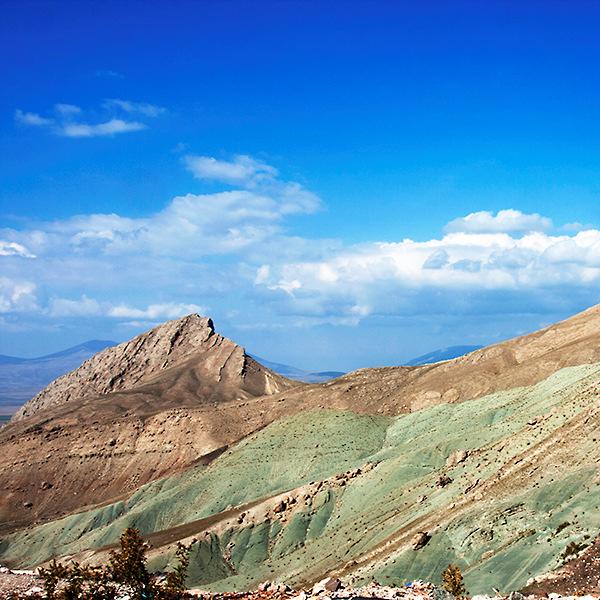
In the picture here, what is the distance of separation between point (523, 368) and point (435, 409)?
34.4 ft

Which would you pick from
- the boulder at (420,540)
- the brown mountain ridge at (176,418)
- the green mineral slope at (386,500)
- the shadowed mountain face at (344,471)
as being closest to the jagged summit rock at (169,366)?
the shadowed mountain face at (344,471)

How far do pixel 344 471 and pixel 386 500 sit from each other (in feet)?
33.2

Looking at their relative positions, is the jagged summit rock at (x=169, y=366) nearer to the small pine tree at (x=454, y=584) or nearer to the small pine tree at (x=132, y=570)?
the small pine tree at (x=454, y=584)

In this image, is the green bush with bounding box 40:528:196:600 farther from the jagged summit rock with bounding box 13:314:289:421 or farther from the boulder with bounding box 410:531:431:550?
the jagged summit rock with bounding box 13:314:289:421

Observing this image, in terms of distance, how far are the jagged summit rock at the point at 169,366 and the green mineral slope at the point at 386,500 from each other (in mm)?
40680

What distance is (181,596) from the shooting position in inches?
973

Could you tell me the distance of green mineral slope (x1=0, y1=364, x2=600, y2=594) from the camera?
37.2 m

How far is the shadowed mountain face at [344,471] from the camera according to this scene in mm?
38656

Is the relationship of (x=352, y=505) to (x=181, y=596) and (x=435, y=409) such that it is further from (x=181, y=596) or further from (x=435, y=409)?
(x=181, y=596)

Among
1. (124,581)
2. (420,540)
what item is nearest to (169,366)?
(420,540)

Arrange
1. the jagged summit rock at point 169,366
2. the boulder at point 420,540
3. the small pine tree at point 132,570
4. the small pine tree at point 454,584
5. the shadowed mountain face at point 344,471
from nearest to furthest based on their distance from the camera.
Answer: the small pine tree at point 132,570 → the small pine tree at point 454,584 → the shadowed mountain face at point 344,471 → the boulder at point 420,540 → the jagged summit rock at point 169,366

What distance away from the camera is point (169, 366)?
5025 inches

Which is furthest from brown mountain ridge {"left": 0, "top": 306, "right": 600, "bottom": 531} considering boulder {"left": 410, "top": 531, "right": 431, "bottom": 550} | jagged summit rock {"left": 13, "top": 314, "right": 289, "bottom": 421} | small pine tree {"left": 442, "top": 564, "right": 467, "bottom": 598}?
small pine tree {"left": 442, "top": 564, "right": 467, "bottom": 598}

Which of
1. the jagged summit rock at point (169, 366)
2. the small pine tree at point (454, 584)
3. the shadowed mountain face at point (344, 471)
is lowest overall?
the small pine tree at point (454, 584)
